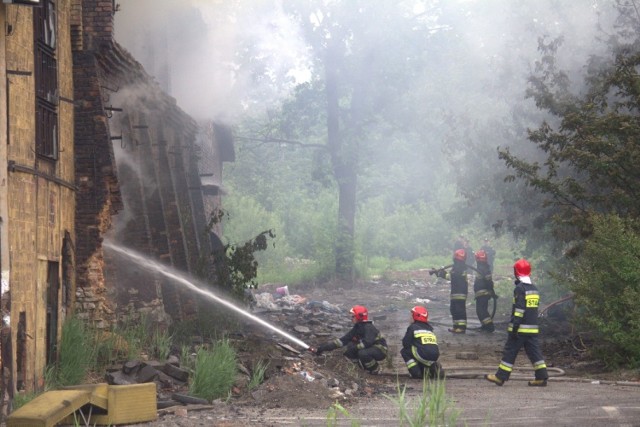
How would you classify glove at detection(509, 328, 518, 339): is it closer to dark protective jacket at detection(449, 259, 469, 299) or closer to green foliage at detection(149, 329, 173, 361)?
green foliage at detection(149, 329, 173, 361)

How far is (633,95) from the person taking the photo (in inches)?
574

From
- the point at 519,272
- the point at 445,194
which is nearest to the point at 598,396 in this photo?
the point at 519,272

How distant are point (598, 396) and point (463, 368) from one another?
385cm

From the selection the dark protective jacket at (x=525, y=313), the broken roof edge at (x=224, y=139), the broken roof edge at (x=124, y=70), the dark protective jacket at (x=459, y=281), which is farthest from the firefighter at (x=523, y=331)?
the broken roof edge at (x=224, y=139)

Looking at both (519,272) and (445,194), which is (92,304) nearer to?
(519,272)

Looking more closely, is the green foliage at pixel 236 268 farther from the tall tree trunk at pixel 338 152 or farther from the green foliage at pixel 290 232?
the tall tree trunk at pixel 338 152

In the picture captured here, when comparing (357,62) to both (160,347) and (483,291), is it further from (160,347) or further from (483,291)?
(160,347)

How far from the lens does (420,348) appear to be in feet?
40.0

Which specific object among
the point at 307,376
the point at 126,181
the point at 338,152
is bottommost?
the point at 307,376

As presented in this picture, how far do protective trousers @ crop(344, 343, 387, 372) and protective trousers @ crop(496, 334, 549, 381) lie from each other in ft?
5.99

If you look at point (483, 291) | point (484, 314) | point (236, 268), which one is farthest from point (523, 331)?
point (484, 314)

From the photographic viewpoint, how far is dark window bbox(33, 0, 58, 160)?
1012 centimetres

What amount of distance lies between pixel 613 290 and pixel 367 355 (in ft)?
11.2

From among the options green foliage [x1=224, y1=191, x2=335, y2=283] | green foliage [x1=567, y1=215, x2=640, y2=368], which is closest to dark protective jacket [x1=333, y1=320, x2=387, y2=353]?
green foliage [x1=567, y1=215, x2=640, y2=368]
